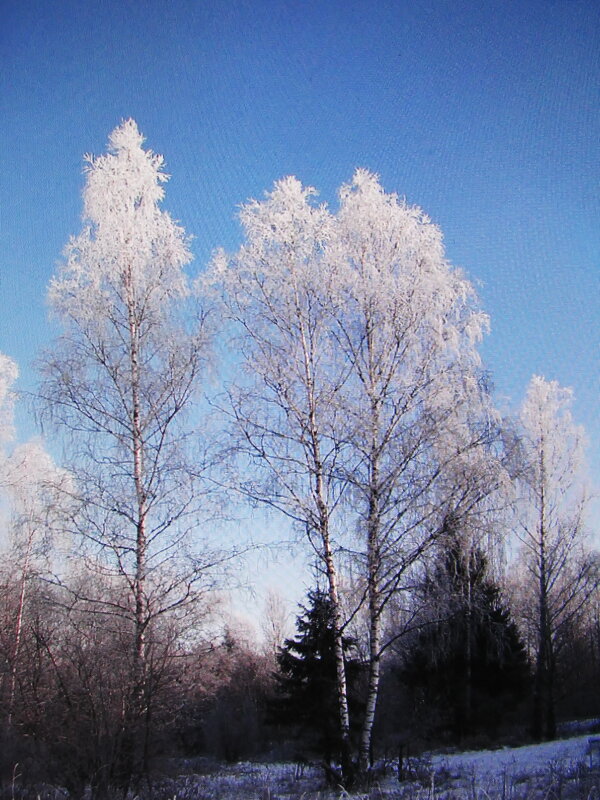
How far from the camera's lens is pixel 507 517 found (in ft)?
29.4

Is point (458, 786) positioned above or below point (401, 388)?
below

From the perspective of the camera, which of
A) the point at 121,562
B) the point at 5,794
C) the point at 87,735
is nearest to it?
the point at 5,794

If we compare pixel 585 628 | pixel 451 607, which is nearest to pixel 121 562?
pixel 451 607

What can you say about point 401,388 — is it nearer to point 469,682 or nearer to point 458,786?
point 458,786

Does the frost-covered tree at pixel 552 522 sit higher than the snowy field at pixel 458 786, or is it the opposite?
the frost-covered tree at pixel 552 522

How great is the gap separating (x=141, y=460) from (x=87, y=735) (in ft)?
12.7

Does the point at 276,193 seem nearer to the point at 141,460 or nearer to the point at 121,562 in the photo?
the point at 141,460

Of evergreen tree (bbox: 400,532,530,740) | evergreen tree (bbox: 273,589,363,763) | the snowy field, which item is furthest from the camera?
evergreen tree (bbox: 400,532,530,740)

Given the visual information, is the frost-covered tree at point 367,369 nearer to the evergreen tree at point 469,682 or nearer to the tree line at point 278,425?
the tree line at point 278,425

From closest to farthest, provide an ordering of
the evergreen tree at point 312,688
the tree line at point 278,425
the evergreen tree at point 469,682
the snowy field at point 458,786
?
the snowy field at point 458,786
the tree line at point 278,425
the evergreen tree at point 312,688
the evergreen tree at point 469,682

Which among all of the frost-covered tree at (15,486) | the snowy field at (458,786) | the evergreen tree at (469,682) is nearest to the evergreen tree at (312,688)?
the snowy field at (458,786)

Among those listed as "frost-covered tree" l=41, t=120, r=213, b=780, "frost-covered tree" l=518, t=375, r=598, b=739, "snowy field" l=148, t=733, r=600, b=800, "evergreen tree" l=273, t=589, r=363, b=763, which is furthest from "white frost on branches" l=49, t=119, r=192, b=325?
"frost-covered tree" l=518, t=375, r=598, b=739

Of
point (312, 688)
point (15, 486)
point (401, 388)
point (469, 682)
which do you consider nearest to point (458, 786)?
point (401, 388)

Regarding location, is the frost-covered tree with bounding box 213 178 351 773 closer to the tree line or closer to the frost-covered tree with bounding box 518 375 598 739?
the tree line
